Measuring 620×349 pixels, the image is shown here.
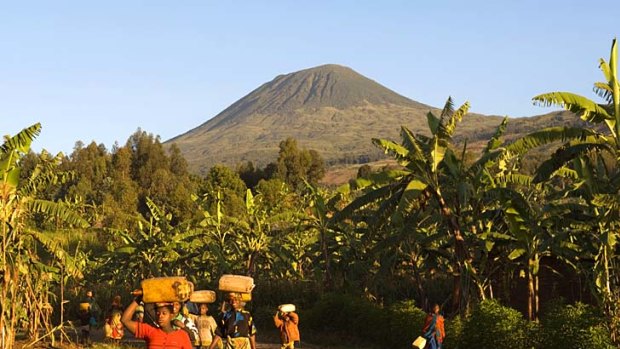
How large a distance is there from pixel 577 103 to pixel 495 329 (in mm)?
4832

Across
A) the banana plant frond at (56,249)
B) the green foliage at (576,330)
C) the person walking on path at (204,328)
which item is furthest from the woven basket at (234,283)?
the banana plant frond at (56,249)

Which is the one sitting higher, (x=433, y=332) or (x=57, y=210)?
(x=57, y=210)

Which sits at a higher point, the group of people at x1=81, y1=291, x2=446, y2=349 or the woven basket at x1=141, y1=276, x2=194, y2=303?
the woven basket at x1=141, y1=276, x2=194, y2=303

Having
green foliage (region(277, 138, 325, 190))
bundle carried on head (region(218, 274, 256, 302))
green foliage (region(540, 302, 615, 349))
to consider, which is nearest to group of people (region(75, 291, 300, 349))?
bundle carried on head (region(218, 274, 256, 302))

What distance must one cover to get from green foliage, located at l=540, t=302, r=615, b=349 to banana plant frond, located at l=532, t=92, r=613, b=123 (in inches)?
147

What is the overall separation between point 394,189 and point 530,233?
10.6 feet

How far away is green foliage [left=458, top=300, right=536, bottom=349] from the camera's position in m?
17.6

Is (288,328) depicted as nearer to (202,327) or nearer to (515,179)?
(202,327)

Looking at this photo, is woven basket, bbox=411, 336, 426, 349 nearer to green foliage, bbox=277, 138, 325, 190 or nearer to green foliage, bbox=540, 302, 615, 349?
green foliage, bbox=540, 302, 615, 349

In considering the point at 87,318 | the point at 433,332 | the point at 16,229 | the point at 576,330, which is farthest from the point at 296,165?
the point at 433,332

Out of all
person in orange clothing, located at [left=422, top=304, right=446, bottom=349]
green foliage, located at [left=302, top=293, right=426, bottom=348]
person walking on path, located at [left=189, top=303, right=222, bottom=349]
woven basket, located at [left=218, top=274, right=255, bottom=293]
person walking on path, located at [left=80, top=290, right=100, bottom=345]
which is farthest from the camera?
green foliage, located at [left=302, top=293, right=426, bottom=348]

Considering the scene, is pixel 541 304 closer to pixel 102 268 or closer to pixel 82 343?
pixel 82 343

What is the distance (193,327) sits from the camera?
1290 centimetres

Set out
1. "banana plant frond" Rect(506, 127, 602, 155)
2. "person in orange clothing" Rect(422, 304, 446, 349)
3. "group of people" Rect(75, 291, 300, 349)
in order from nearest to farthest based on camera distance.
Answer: "group of people" Rect(75, 291, 300, 349) → "person in orange clothing" Rect(422, 304, 446, 349) → "banana plant frond" Rect(506, 127, 602, 155)
